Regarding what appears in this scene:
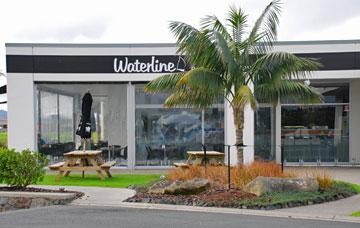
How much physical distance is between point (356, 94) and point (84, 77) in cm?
1100

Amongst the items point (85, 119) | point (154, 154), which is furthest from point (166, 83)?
point (154, 154)

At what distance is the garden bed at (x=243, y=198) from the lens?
36.3ft

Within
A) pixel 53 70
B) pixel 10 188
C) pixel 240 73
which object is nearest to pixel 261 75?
pixel 240 73

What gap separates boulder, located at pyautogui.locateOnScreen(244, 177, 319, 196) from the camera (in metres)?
11.7

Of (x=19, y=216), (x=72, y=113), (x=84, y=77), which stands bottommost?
(x=19, y=216)

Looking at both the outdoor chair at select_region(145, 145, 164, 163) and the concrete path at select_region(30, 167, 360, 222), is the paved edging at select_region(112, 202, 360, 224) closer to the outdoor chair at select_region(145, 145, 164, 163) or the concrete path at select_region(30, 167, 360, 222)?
the concrete path at select_region(30, 167, 360, 222)

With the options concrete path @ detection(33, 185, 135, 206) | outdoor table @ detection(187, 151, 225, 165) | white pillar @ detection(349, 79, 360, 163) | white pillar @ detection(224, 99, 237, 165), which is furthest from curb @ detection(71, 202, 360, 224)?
white pillar @ detection(349, 79, 360, 163)

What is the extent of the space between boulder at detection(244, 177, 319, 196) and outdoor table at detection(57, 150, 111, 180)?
5.39 meters

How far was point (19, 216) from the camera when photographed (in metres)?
10.2

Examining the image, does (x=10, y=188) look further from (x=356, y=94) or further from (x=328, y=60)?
(x=356, y=94)

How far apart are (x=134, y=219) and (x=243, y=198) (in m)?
2.90

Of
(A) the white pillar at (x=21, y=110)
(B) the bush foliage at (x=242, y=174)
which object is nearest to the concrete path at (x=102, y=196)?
(B) the bush foliage at (x=242, y=174)

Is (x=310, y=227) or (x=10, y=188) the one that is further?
(x=10, y=188)

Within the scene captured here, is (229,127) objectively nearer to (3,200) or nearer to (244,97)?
(244,97)
